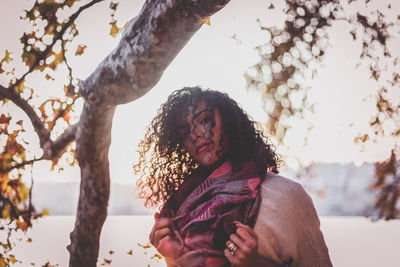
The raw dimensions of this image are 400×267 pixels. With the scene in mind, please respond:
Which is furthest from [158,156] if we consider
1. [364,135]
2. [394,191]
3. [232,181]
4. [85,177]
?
[394,191]

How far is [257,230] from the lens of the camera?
1.84 m

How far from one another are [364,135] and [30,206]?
11.6 feet

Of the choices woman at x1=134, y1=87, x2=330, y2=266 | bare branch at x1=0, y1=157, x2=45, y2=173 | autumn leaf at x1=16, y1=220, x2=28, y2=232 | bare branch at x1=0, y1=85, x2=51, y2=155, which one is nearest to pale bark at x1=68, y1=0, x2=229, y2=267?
woman at x1=134, y1=87, x2=330, y2=266

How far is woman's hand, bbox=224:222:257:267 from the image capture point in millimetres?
1677

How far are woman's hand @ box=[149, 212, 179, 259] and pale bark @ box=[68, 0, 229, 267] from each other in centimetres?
87

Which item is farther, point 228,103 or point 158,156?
point 158,156

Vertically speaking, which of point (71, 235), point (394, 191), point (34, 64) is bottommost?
point (71, 235)

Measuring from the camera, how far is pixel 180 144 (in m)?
2.81

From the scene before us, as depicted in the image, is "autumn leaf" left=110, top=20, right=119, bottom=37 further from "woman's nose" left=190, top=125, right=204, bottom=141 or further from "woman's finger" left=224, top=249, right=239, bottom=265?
"woman's finger" left=224, top=249, right=239, bottom=265

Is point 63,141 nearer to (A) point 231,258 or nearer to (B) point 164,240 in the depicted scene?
(B) point 164,240

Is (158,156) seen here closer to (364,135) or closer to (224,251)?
(224,251)

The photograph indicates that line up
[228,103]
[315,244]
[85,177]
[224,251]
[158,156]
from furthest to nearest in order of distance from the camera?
[85,177]
[158,156]
[228,103]
[315,244]
[224,251]

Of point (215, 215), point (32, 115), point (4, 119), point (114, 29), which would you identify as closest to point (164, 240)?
point (215, 215)

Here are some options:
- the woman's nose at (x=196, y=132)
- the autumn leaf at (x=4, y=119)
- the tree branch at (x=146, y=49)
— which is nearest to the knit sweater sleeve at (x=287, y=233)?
the woman's nose at (x=196, y=132)
